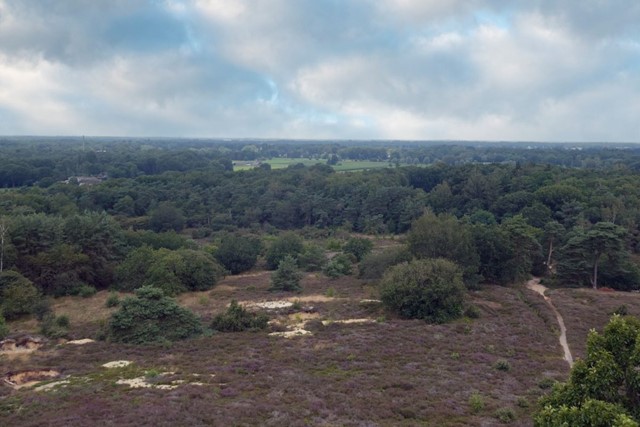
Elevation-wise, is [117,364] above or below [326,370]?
below

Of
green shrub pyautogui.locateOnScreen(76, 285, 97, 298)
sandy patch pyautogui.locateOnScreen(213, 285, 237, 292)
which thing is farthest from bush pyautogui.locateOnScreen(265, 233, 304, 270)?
green shrub pyautogui.locateOnScreen(76, 285, 97, 298)

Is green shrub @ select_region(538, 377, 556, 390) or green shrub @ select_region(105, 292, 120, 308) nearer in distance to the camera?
green shrub @ select_region(538, 377, 556, 390)

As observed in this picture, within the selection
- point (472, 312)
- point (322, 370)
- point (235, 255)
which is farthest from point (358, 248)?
point (322, 370)

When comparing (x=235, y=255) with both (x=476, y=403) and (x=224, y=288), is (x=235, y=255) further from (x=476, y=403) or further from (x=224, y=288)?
(x=476, y=403)

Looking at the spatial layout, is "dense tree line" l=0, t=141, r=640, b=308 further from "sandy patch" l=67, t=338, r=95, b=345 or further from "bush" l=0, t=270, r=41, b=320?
"sandy patch" l=67, t=338, r=95, b=345

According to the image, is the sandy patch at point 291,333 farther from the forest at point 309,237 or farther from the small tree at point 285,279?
the small tree at point 285,279

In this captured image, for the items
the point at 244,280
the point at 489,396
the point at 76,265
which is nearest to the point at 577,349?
the point at 489,396

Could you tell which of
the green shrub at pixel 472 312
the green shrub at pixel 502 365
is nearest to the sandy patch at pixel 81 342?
the green shrub at pixel 502 365
